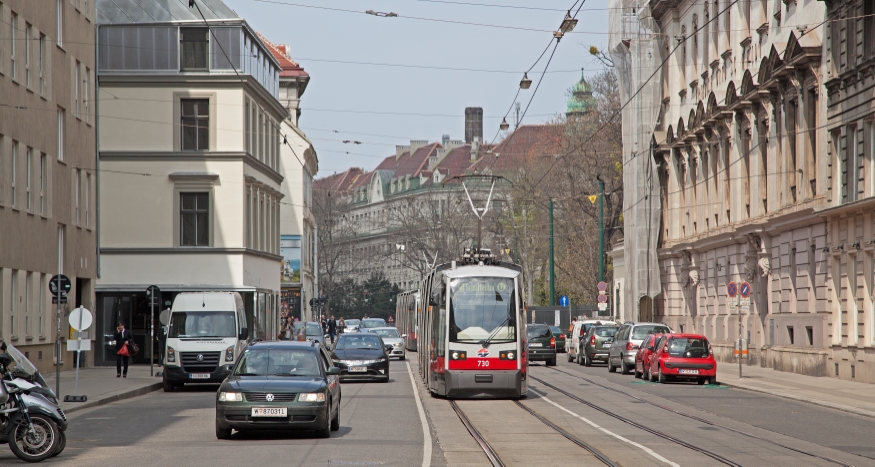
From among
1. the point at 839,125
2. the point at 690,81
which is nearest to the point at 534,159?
the point at 690,81

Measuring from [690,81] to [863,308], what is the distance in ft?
69.5

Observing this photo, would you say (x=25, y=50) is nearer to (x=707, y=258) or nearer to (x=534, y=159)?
(x=707, y=258)

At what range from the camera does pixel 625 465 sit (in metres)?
14.2

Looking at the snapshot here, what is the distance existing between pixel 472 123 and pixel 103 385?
129 m

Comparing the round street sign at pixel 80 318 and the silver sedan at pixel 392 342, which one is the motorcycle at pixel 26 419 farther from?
the silver sedan at pixel 392 342

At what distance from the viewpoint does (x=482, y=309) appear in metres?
27.1

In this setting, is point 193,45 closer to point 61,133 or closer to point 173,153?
point 173,153

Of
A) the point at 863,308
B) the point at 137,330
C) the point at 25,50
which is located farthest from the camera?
the point at 137,330

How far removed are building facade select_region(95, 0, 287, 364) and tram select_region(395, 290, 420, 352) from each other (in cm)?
1133

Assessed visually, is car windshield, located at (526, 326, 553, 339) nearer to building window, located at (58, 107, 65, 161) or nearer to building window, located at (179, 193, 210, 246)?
building window, located at (179, 193, 210, 246)

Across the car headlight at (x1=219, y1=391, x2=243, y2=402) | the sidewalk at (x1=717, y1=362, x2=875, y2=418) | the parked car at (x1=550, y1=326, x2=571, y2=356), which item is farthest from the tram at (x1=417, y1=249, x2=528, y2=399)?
the parked car at (x1=550, y1=326, x2=571, y2=356)

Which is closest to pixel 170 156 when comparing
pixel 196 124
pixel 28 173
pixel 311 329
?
pixel 196 124

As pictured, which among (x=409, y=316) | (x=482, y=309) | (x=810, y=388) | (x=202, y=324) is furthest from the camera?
(x=409, y=316)

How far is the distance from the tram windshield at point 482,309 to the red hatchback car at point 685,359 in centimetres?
854
